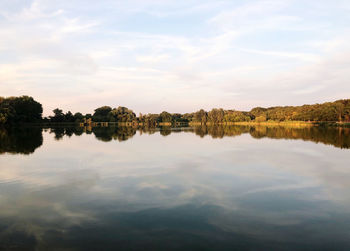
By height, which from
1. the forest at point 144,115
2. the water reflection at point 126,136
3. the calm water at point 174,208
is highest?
the forest at point 144,115

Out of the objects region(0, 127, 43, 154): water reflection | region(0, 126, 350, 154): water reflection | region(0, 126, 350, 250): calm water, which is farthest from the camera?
region(0, 126, 350, 154): water reflection

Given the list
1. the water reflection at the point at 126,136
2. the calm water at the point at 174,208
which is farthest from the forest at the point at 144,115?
the calm water at the point at 174,208

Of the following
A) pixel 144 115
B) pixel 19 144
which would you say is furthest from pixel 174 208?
pixel 144 115

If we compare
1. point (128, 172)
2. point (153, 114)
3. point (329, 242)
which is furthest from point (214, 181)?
point (153, 114)

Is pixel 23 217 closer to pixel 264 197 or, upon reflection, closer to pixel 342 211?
pixel 264 197

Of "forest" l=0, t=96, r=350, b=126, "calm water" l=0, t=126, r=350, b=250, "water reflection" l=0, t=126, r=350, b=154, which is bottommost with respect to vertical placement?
"calm water" l=0, t=126, r=350, b=250

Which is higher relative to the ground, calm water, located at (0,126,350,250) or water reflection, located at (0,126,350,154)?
water reflection, located at (0,126,350,154)

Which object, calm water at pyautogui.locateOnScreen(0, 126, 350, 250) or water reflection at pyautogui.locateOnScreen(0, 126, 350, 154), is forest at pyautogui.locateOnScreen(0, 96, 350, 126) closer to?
water reflection at pyautogui.locateOnScreen(0, 126, 350, 154)

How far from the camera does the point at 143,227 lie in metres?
7.31

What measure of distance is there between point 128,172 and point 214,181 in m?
5.88

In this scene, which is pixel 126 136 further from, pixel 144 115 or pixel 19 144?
pixel 144 115

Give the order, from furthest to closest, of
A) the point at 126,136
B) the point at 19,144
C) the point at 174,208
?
the point at 126,136
the point at 19,144
the point at 174,208

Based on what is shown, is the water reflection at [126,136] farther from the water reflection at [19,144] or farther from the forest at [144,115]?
the forest at [144,115]

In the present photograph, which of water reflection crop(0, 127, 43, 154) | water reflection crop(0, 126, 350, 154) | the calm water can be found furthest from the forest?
the calm water
